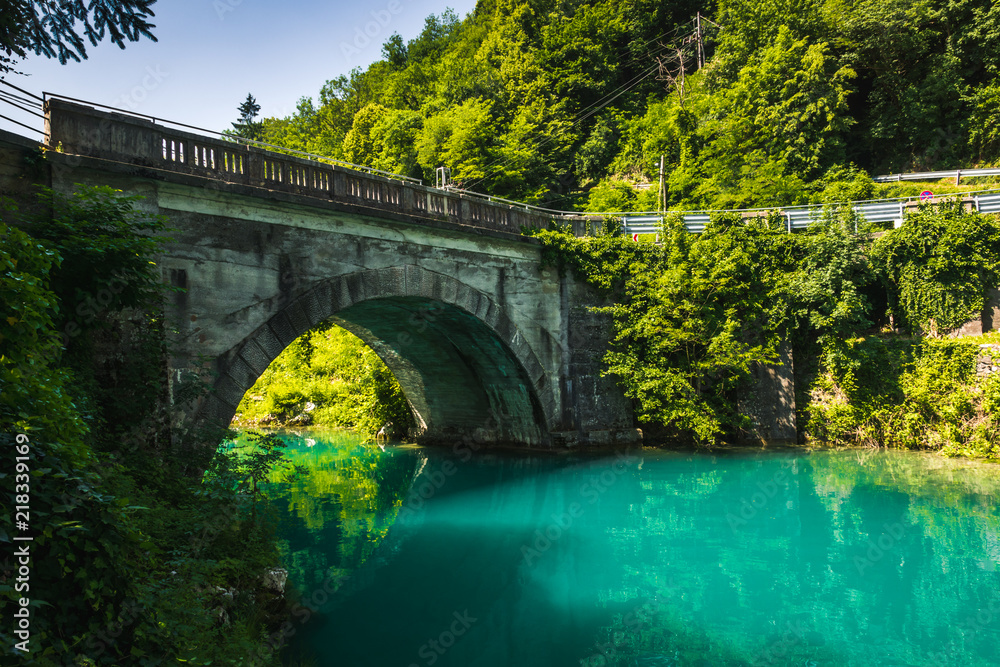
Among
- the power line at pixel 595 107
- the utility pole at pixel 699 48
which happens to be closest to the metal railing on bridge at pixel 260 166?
the power line at pixel 595 107

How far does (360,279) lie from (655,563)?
273 inches

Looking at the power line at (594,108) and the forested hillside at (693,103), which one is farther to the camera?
the power line at (594,108)

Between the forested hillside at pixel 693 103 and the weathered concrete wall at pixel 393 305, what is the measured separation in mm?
12011

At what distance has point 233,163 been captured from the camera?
9250mm

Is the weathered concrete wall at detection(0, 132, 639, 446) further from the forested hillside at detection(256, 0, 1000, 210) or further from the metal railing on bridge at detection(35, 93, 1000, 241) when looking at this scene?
the forested hillside at detection(256, 0, 1000, 210)

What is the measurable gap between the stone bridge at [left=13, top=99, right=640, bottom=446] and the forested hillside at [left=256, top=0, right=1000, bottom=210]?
39.9 feet

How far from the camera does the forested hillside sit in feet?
77.8

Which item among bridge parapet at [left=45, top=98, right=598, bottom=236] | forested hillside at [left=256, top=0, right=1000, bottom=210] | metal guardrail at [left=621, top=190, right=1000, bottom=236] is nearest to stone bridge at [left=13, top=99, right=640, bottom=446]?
bridge parapet at [left=45, top=98, right=598, bottom=236]

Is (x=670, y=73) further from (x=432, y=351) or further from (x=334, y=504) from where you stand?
(x=334, y=504)

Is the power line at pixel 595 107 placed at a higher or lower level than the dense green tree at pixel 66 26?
higher

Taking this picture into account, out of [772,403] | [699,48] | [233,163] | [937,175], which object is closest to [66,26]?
[233,163]

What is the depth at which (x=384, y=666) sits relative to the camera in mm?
5773

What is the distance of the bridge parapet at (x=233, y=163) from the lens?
7.69 meters

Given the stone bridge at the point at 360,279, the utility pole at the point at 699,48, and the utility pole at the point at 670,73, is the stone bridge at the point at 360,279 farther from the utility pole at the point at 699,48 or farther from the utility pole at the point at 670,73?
the utility pole at the point at 699,48
